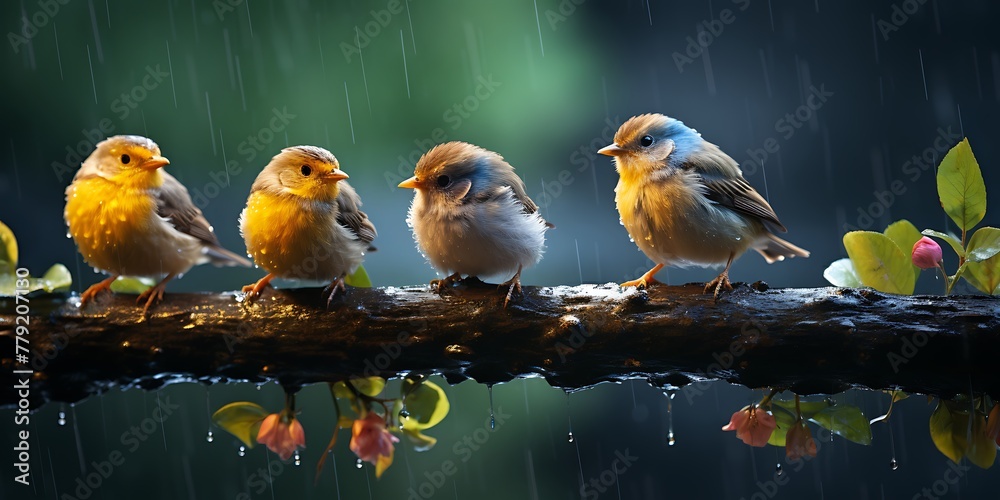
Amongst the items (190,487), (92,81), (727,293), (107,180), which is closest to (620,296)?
(727,293)

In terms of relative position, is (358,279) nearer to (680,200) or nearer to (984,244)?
(680,200)

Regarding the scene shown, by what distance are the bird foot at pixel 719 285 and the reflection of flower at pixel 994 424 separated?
1.77 feet

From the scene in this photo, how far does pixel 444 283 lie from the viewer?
5.31ft

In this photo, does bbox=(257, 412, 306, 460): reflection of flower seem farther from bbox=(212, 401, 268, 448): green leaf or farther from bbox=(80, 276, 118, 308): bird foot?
bbox=(80, 276, 118, 308): bird foot

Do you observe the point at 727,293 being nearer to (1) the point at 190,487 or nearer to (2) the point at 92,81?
(1) the point at 190,487

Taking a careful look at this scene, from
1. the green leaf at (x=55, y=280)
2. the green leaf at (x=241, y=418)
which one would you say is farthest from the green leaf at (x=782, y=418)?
the green leaf at (x=55, y=280)

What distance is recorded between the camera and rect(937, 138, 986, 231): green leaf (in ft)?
4.90

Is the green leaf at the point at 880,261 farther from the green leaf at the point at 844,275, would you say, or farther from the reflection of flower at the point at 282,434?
the reflection of flower at the point at 282,434

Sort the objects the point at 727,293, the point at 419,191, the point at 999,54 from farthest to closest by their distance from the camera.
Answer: the point at 999,54
the point at 419,191
the point at 727,293

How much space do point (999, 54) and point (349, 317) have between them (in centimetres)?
241

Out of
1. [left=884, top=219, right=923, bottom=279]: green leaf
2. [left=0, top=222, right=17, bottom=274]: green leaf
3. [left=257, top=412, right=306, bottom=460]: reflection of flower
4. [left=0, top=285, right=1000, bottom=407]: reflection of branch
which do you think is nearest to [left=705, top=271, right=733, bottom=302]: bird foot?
[left=0, top=285, right=1000, bottom=407]: reflection of branch

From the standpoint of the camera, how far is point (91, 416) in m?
2.70

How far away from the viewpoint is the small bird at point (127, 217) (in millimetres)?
1687

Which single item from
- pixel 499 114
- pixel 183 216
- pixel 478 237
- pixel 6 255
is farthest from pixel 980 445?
pixel 6 255
